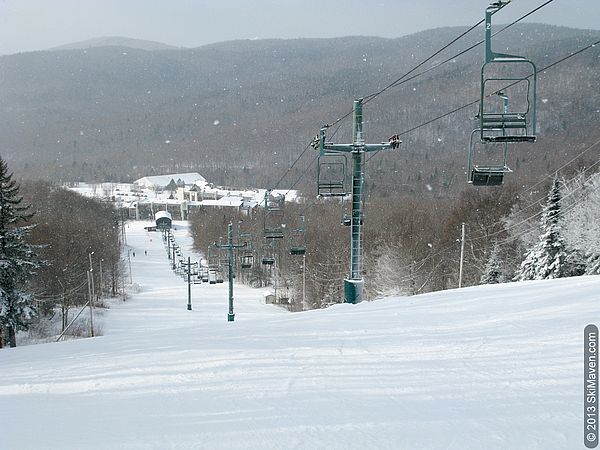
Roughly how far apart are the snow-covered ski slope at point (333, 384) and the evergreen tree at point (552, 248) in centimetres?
1798

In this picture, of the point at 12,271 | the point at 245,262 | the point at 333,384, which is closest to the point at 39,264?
the point at 12,271

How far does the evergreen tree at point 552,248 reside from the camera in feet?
86.1

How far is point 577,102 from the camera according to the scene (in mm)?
117188

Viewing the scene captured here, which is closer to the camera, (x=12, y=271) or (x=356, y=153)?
(x=356, y=153)

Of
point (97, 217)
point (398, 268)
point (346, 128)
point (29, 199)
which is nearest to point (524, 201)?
point (398, 268)

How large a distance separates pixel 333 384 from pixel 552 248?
80.5 ft

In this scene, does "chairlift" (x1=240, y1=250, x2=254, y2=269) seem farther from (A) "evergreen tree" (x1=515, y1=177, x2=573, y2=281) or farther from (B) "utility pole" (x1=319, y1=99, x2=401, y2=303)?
(A) "evergreen tree" (x1=515, y1=177, x2=573, y2=281)

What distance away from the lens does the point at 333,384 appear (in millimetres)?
5391

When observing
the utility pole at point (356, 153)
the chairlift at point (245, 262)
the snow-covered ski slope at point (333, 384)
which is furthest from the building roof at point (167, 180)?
the snow-covered ski slope at point (333, 384)

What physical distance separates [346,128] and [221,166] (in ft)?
139

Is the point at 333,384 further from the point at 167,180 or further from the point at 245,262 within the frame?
the point at 167,180

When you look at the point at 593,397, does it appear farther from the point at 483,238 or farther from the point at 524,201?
the point at 524,201

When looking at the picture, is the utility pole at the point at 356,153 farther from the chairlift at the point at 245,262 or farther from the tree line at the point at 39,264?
the tree line at the point at 39,264

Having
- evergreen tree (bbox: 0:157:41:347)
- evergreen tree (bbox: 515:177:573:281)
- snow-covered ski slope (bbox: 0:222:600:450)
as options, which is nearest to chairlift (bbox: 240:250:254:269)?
evergreen tree (bbox: 0:157:41:347)
